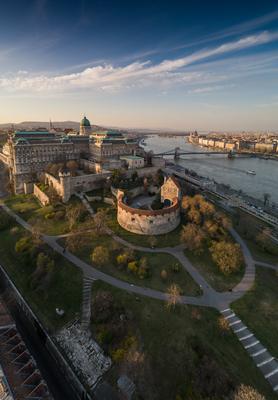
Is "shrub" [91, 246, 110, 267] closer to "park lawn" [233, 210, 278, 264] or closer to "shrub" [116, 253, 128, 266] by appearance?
"shrub" [116, 253, 128, 266]

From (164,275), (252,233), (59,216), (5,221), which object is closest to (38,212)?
(5,221)

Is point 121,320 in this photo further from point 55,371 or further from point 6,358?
point 6,358

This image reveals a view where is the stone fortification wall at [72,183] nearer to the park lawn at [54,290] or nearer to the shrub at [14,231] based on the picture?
the shrub at [14,231]

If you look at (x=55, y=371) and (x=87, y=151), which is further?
(x=87, y=151)

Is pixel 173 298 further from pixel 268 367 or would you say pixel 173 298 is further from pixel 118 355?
pixel 268 367


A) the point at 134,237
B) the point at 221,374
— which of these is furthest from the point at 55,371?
the point at 134,237
